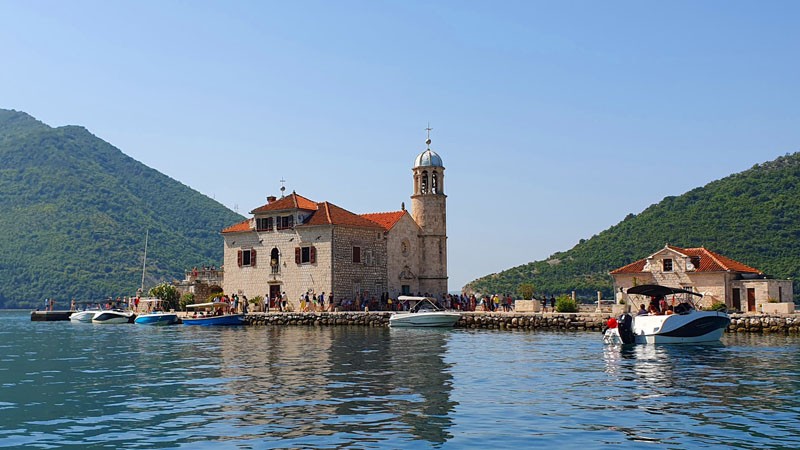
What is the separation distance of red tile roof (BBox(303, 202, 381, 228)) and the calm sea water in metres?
22.8

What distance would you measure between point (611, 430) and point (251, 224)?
4612 cm

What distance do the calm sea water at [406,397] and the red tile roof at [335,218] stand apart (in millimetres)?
22819

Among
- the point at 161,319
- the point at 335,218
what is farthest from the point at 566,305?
the point at 161,319

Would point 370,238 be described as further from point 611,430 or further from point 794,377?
point 611,430

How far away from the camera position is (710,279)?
4494 centimetres

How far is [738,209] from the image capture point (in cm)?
7362

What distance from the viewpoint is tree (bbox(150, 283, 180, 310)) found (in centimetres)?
6200

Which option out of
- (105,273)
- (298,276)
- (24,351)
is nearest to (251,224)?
(298,276)

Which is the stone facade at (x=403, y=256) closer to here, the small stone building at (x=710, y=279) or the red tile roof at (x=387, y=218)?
the red tile roof at (x=387, y=218)

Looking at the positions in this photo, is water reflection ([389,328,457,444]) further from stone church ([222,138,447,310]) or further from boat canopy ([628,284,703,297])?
stone church ([222,138,447,310])

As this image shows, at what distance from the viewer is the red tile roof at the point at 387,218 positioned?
180ft

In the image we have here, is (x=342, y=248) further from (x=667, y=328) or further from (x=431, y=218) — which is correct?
(x=667, y=328)

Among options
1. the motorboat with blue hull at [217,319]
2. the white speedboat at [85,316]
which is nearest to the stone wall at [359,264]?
the motorboat with blue hull at [217,319]

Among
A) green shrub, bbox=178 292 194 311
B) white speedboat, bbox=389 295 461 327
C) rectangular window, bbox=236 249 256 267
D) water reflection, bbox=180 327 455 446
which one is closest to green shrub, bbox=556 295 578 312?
white speedboat, bbox=389 295 461 327
